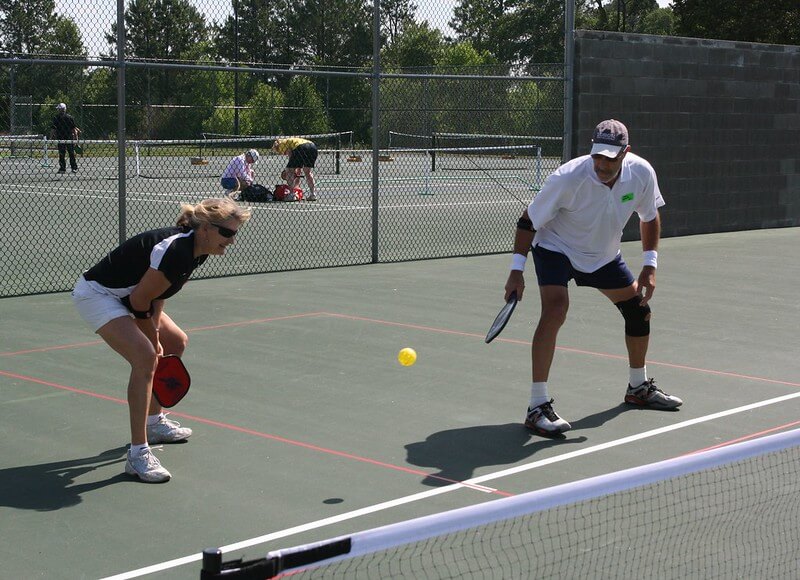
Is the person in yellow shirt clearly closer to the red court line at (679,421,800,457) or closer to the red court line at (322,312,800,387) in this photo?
the red court line at (322,312,800,387)

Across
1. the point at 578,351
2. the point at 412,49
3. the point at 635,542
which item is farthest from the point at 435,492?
the point at 412,49

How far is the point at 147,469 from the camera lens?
5.44 metres

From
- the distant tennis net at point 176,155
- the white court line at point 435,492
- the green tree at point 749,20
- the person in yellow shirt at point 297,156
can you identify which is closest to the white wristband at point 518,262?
the white court line at point 435,492

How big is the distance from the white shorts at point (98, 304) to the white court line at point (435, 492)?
140cm

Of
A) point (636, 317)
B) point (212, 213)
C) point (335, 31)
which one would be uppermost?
point (335, 31)

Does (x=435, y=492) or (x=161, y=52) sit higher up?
(x=161, y=52)

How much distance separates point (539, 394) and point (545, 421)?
0.16 meters

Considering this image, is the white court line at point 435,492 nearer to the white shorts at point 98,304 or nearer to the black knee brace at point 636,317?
the black knee brace at point 636,317

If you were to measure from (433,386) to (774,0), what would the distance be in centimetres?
3855

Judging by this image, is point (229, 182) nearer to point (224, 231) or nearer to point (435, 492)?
point (224, 231)

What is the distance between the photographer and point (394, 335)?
358 inches

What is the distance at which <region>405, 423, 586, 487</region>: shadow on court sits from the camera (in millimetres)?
5688

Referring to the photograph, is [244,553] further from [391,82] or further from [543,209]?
[391,82]

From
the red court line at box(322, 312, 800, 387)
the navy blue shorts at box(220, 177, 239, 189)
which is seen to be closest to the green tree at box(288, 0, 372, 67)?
the navy blue shorts at box(220, 177, 239, 189)
